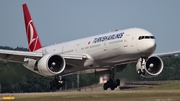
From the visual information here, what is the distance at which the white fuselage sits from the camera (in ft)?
163

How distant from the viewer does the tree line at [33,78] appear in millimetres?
57188

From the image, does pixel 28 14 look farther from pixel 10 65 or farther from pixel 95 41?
pixel 95 41

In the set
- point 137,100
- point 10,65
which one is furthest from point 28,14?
point 137,100

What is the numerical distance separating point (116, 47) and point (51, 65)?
19.9 ft

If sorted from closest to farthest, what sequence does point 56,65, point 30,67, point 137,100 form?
point 137,100
point 56,65
point 30,67

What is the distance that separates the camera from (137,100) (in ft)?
140

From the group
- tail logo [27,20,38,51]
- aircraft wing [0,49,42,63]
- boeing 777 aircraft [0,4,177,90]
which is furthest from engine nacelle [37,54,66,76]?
tail logo [27,20,38,51]

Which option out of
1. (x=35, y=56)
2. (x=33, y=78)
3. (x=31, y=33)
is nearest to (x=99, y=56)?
(x=35, y=56)

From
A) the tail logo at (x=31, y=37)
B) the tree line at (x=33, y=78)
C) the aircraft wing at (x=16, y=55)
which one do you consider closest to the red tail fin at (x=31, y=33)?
the tail logo at (x=31, y=37)

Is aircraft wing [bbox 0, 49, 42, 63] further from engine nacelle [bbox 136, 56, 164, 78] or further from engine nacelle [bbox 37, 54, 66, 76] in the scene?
engine nacelle [bbox 136, 56, 164, 78]

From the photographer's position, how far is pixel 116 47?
5116 cm

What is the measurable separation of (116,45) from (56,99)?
807 centimetres

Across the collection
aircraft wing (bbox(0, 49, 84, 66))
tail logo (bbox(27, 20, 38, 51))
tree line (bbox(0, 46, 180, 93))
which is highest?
tail logo (bbox(27, 20, 38, 51))

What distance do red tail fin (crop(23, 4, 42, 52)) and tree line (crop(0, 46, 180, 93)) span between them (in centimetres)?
286
